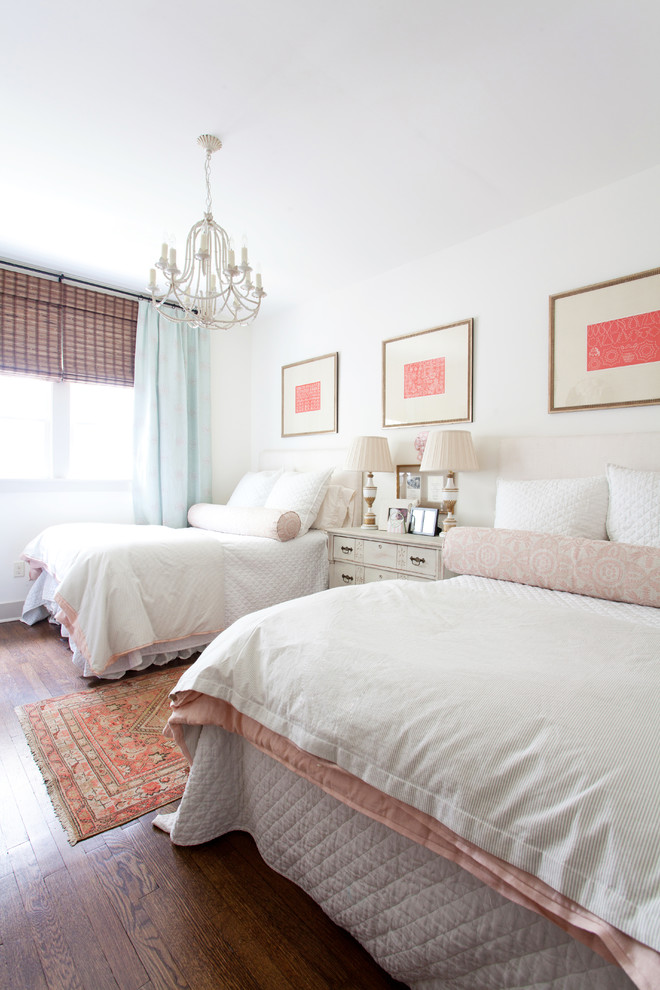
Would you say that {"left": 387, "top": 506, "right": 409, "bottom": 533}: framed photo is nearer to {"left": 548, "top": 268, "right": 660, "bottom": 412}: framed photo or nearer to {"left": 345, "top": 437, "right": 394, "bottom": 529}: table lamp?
{"left": 345, "top": 437, "right": 394, "bottom": 529}: table lamp

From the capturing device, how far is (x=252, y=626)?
4.40ft

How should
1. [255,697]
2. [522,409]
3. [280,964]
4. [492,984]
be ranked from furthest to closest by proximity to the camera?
[522,409], [255,697], [280,964], [492,984]

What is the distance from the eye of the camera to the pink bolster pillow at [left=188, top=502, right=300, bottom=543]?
3176mm

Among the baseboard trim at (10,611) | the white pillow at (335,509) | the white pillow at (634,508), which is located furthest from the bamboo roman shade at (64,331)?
the white pillow at (634,508)

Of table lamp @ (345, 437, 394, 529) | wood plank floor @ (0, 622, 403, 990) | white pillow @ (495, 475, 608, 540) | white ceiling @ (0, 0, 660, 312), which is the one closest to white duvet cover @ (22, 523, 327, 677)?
table lamp @ (345, 437, 394, 529)

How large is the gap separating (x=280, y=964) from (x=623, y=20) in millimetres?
2767

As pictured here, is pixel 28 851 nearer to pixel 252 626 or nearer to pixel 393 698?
pixel 252 626

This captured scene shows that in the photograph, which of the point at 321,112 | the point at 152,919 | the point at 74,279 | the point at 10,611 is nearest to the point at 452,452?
the point at 321,112

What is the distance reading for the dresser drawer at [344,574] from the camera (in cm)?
315

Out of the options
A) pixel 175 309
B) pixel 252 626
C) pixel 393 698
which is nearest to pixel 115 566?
pixel 252 626

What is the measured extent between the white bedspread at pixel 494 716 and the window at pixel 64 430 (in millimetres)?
3014

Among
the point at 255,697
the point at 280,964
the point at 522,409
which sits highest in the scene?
the point at 522,409

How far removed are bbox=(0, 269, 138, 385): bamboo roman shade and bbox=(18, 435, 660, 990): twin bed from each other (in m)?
3.11

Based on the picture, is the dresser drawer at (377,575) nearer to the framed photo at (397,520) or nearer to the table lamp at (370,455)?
the framed photo at (397,520)
